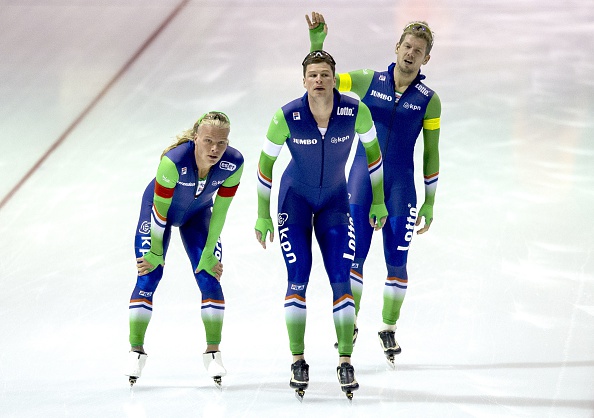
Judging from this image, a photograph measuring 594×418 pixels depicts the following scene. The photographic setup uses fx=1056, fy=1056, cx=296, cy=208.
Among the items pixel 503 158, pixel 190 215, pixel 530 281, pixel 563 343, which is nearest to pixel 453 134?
pixel 503 158

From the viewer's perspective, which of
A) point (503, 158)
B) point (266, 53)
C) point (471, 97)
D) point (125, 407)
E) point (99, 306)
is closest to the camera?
point (125, 407)

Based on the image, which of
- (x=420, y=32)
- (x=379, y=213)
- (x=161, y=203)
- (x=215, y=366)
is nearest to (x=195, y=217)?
(x=161, y=203)

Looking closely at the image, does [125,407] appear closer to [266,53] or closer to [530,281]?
[530,281]

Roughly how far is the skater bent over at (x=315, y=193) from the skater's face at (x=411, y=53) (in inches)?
25.6

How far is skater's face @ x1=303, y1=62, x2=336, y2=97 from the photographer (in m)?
5.43

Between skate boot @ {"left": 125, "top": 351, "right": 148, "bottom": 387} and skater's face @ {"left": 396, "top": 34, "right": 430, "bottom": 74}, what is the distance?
7.28 ft

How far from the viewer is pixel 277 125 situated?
552 centimetres

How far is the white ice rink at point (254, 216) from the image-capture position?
5660 millimetres

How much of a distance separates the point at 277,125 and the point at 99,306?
2016 millimetres

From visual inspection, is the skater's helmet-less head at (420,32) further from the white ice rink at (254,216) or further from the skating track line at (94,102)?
the skating track line at (94,102)

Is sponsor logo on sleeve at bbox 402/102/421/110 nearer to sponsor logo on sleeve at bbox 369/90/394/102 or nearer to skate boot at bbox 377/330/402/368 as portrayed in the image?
sponsor logo on sleeve at bbox 369/90/394/102

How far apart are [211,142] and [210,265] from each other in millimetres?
692

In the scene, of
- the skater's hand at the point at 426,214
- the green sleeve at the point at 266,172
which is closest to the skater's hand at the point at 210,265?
the green sleeve at the point at 266,172

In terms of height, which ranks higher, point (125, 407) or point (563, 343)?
point (563, 343)
